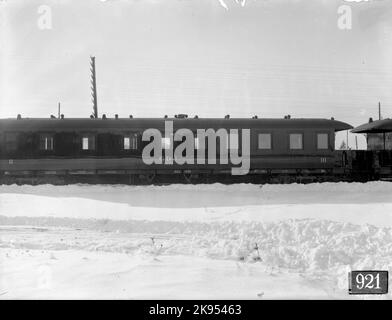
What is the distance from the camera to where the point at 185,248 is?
8031 millimetres

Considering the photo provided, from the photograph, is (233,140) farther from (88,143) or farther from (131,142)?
(88,143)

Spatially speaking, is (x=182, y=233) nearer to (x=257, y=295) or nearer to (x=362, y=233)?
(x=362, y=233)

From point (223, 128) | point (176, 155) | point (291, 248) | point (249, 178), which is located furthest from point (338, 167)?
point (291, 248)

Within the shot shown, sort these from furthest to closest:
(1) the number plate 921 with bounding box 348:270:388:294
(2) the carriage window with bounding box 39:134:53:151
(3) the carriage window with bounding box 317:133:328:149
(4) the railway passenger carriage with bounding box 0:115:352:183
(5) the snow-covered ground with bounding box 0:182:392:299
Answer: (3) the carriage window with bounding box 317:133:328:149 < (2) the carriage window with bounding box 39:134:53:151 < (4) the railway passenger carriage with bounding box 0:115:352:183 < (5) the snow-covered ground with bounding box 0:182:392:299 < (1) the number plate 921 with bounding box 348:270:388:294

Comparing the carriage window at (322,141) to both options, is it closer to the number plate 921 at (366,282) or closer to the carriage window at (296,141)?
the carriage window at (296,141)

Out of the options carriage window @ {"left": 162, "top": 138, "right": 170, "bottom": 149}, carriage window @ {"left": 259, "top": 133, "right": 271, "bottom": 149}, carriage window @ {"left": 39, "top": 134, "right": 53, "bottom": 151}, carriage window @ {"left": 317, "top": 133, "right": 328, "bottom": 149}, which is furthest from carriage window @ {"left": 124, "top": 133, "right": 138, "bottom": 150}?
carriage window @ {"left": 317, "top": 133, "right": 328, "bottom": 149}

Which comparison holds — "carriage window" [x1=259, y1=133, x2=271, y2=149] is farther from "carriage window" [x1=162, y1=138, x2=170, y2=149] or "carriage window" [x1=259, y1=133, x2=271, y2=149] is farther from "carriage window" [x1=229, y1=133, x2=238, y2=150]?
"carriage window" [x1=162, y1=138, x2=170, y2=149]

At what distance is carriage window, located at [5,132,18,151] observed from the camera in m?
19.7

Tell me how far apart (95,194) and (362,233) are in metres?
11.2

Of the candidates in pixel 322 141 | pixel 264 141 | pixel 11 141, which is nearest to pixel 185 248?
pixel 264 141

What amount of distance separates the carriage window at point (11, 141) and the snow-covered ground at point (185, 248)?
5.11m

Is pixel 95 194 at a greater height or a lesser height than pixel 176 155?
lesser

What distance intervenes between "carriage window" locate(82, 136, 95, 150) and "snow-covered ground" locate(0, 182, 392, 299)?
5.07m

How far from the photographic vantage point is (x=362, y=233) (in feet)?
26.3
